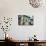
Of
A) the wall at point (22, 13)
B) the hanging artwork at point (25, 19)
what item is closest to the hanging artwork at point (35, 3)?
the wall at point (22, 13)

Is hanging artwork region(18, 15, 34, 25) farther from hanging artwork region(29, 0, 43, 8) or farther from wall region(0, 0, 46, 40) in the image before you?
hanging artwork region(29, 0, 43, 8)

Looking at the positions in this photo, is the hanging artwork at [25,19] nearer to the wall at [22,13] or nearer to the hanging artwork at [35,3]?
the wall at [22,13]

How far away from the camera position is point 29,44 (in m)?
4.44

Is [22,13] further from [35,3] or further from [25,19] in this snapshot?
[35,3]

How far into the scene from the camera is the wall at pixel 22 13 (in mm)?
5250

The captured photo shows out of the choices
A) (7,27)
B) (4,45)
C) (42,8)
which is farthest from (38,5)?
(4,45)

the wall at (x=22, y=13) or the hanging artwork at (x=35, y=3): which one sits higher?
the hanging artwork at (x=35, y=3)

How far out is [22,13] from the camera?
5.29 meters

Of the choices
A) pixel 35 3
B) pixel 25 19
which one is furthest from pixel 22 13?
pixel 35 3

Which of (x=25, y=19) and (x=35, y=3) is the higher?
(x=35, y=3)

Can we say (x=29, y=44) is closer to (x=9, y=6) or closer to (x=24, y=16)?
(x=24, y=16)

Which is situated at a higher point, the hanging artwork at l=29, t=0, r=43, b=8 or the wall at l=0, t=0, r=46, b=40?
the hanging artwork at l=29, t=0, r=43, b=8

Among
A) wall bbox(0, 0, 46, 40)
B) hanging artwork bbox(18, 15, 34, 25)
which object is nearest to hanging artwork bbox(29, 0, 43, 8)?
wall bbox(0, 0, 46, 40)

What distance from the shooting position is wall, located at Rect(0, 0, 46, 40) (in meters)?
5.25
